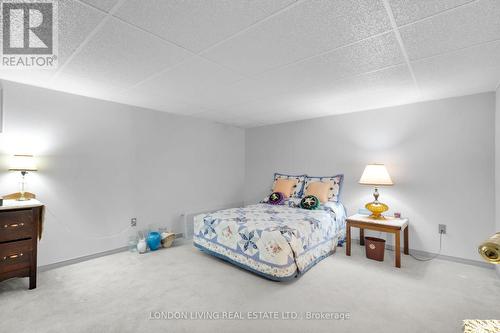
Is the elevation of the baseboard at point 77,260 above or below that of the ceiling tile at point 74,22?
below

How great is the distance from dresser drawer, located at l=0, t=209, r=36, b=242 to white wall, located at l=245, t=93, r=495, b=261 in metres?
4.00

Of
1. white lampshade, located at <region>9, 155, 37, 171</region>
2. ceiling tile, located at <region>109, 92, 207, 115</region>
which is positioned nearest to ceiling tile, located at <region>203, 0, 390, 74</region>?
ceiling tile, located at <region>109, 92, 207, 115</region>

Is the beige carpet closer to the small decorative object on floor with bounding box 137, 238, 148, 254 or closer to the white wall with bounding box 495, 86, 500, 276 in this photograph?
the small decorative object on floor with bounding box 137, 238, 148, 254

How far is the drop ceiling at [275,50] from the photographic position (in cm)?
143

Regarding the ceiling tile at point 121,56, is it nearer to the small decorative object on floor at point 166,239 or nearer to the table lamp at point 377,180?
the small decorative object on floor at point 166,239

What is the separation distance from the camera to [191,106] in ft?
12.0

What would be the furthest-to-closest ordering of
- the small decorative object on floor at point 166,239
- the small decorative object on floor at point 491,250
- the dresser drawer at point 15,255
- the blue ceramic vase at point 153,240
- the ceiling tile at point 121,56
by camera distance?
the small decorative object on floor at point 166,239 → the blue ceramic vase at point 153,240 → the dresser drawer at point 15,255 → the ceiling tile at point 121,56 → the small decorative object on floor at point 491,250

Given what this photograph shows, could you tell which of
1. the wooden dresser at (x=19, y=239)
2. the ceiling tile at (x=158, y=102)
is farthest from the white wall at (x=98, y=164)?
the wooden dresser at (x=19, y=239)

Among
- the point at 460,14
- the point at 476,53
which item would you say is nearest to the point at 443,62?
the point at 476,53

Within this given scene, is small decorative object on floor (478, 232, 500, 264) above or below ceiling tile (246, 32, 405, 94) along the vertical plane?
below

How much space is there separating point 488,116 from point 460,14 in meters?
2.21

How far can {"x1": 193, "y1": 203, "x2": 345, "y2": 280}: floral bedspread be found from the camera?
2443mm

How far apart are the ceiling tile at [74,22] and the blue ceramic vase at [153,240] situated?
2536 mm

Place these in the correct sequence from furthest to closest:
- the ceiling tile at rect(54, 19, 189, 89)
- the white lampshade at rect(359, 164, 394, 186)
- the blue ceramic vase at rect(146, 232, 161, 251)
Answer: the blue ceramic vase at rect(146, 232, 161, 251) → the white lampshade at rect(359, 164, 394, 186) → the ceiling tile at rect(54, 19, 189, 89)
